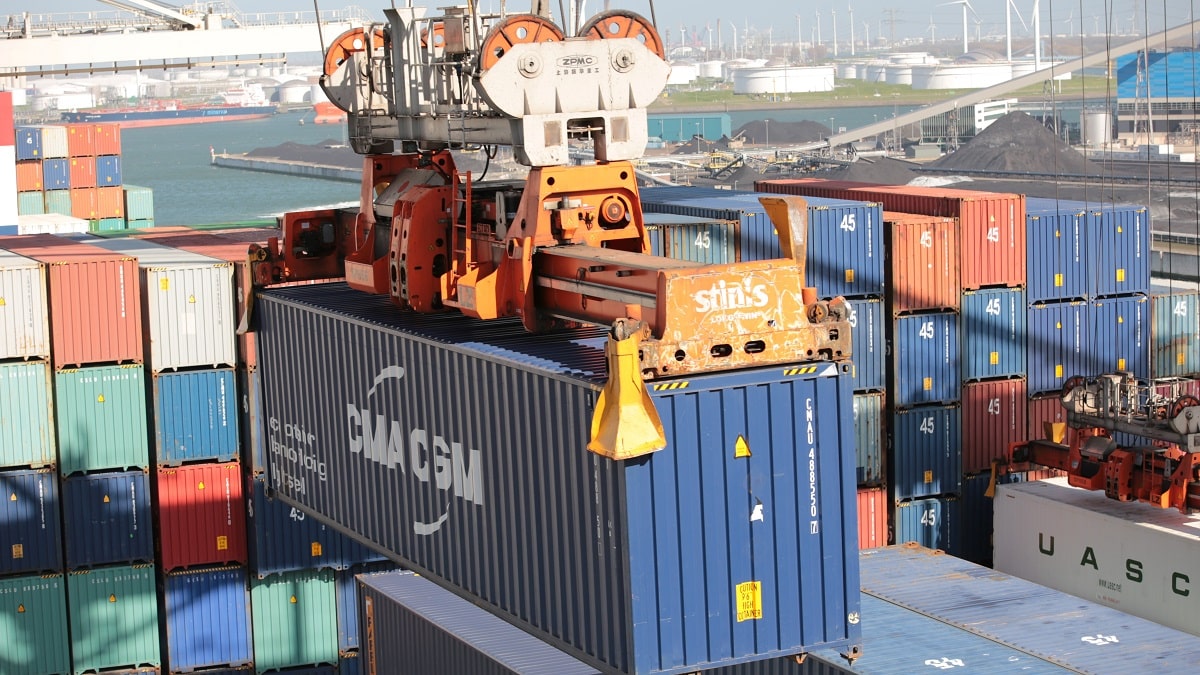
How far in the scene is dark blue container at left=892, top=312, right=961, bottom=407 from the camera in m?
26.9

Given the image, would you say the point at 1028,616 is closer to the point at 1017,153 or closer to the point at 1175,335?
the point at 1175,335

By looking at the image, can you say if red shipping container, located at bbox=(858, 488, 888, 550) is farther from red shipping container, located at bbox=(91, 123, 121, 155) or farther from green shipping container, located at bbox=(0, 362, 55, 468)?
red shipping container, located at bbox=(91, 123, 121, 155)

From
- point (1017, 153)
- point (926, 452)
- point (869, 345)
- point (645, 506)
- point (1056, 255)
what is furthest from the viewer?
point (1017, 153)

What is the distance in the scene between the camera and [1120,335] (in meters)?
28.6

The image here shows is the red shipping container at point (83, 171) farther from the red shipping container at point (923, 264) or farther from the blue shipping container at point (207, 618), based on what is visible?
the red shipping container at point (923, 264)

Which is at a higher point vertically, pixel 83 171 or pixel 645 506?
pixel 83 171

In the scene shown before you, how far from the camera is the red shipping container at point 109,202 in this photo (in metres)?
59.9

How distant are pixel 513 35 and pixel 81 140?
4533 centimetres

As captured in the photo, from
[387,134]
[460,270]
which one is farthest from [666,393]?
[387,134]

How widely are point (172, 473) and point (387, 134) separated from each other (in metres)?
7.34

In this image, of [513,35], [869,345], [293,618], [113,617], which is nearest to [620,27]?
[513,35]

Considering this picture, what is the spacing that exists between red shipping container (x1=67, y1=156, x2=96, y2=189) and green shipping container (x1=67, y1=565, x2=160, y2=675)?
37046 millimetres

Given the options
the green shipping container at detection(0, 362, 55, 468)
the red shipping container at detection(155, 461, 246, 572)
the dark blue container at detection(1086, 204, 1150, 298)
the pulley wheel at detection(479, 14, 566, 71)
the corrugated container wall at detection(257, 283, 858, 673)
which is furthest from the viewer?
the dark blue container at detection(1086, 204, 1150, 298)

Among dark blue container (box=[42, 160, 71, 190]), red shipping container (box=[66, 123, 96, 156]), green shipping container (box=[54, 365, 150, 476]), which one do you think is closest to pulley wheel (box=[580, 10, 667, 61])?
green shipping container (box=[54, 365, 150, 476])
